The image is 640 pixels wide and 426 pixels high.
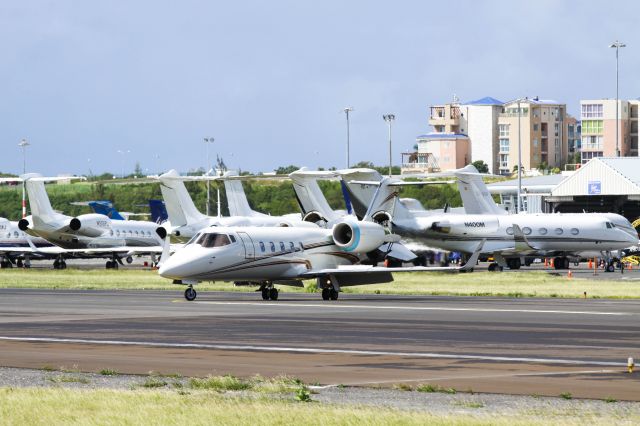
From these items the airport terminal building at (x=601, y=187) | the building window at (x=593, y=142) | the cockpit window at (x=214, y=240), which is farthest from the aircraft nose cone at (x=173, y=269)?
the building window at (x=593, y=142)

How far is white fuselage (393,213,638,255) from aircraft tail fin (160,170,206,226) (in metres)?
13.2

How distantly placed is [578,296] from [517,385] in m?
28.1

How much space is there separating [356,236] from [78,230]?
46080 mm

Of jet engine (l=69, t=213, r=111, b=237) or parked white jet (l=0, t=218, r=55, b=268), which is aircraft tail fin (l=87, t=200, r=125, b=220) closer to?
parked white jet (l=0, t=218, r=55, b=268)

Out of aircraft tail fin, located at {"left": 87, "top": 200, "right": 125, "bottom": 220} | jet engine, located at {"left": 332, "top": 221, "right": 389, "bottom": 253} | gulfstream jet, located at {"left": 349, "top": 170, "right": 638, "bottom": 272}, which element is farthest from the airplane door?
aircraft tail fin, located at {"left": 87, "top": 200, "right": 125, "bottom": 220}

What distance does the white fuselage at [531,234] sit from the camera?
3051 inches

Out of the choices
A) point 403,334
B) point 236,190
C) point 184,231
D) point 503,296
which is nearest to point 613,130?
point 236,190

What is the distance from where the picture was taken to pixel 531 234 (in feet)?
256

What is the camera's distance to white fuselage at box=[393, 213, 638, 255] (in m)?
77.5

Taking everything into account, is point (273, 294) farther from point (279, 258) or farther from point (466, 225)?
point (466, 225)

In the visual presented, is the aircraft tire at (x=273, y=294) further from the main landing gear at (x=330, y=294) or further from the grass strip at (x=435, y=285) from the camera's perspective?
the grass strip at (x=435, y=285)

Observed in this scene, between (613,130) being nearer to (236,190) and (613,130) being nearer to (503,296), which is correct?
(236,190)

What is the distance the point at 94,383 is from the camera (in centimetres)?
1838

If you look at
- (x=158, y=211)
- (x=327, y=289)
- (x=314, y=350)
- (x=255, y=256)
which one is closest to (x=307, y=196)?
(x=158, y=211)
